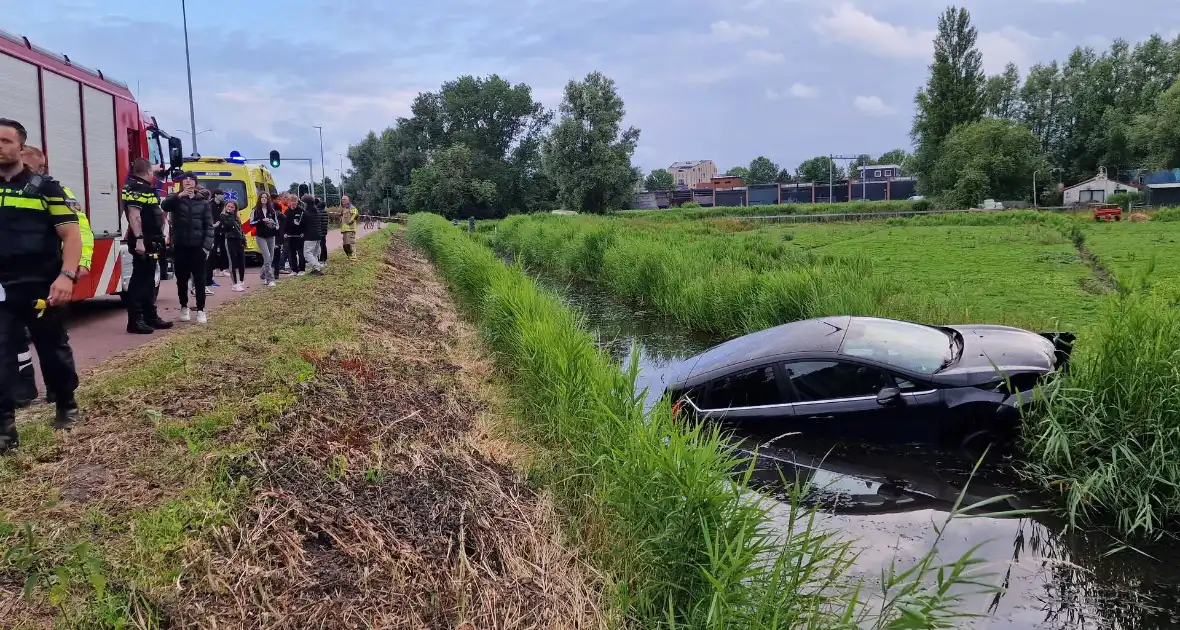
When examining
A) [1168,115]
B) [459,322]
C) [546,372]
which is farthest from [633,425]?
[1168,115]

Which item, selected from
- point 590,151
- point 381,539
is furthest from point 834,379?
point 590,151

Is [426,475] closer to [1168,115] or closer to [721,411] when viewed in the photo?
[721,411]

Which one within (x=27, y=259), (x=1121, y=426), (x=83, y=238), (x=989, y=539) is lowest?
(x=989, y=539)

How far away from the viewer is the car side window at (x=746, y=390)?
638cm

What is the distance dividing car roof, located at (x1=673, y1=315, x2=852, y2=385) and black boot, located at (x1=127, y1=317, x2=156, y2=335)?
6.08 meters

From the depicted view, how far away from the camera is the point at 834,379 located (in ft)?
20.2

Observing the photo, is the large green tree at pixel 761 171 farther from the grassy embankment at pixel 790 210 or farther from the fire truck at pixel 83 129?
the fire truck at pixel 83 129

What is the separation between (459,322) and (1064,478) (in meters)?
9.31

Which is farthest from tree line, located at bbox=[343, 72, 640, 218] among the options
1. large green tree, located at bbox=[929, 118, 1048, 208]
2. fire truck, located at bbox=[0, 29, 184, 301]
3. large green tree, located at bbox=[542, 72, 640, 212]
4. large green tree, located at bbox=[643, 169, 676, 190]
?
fire truck, located at bbox=[0, 29, 184, 301]

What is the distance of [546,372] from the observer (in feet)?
23.0

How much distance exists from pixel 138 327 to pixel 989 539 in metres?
8.72

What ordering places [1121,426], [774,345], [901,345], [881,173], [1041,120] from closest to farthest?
[1121,426] → [901,345] → [774,345] → [1041,120] → [881,173]

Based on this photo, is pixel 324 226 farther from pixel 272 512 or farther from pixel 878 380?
pixel 272 512

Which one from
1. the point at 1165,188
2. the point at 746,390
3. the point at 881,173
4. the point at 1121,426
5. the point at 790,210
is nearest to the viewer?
the point at 1121,426
